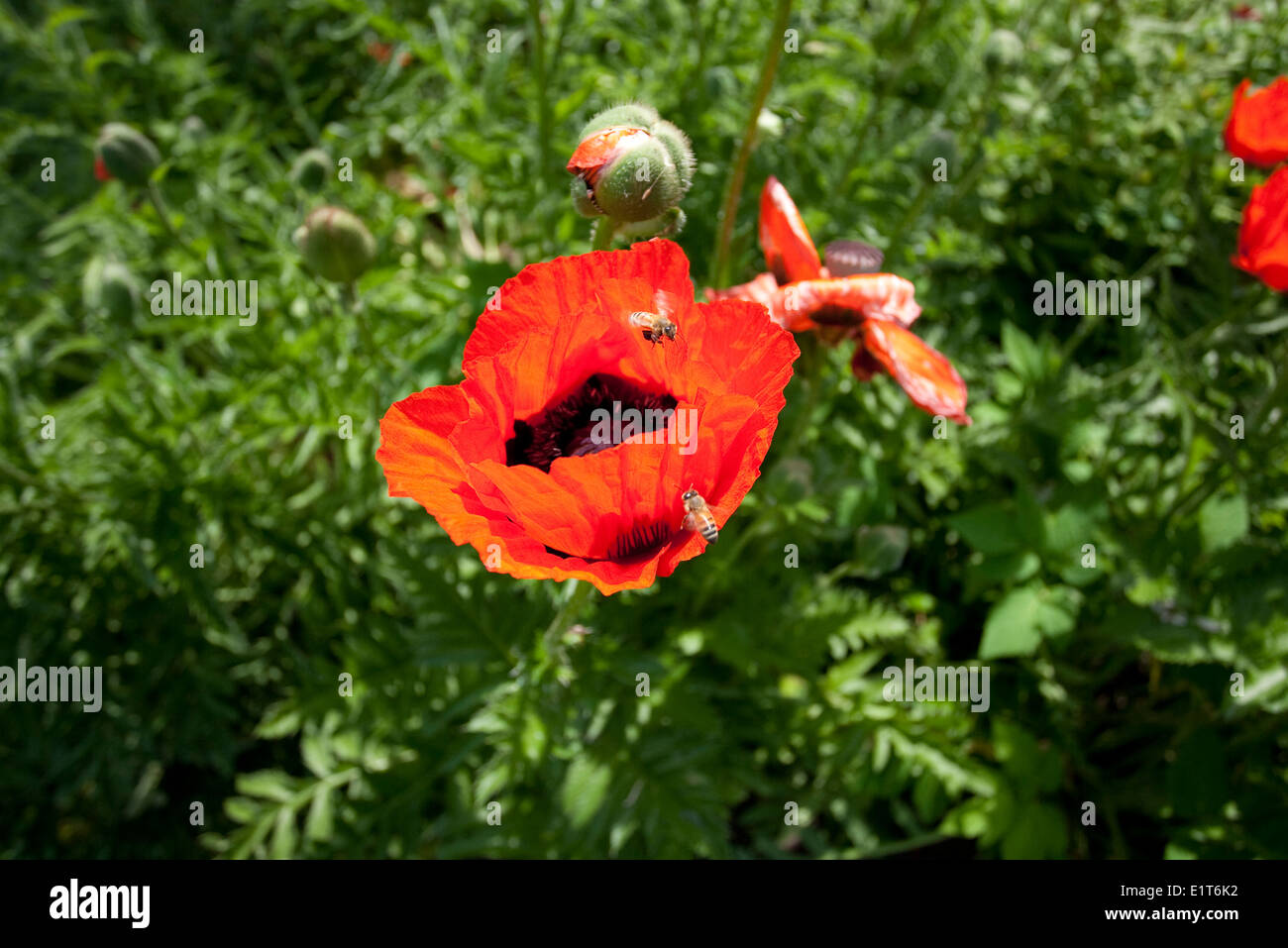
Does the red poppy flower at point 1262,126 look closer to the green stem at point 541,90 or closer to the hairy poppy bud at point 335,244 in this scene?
the green stem at point 541,90

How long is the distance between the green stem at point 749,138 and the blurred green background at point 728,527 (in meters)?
0.22

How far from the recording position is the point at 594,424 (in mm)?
1296

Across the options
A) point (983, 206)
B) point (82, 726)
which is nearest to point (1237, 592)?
point (983, 206)

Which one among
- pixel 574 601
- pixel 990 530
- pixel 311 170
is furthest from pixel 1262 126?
pixel 311 170

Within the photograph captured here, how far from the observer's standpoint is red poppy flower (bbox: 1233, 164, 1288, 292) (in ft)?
5.60

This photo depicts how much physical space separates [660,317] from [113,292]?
5.82 feet

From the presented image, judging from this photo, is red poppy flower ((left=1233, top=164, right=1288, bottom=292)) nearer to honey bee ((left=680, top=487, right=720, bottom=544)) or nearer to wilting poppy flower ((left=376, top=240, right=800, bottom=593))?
wilting poppy flower ((left=376, top=240, right=800, bottom=593))

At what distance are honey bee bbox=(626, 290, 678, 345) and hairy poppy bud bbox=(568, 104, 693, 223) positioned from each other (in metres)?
0.21

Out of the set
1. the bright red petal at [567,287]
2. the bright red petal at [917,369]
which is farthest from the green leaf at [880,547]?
the bright red petal at [567,287]

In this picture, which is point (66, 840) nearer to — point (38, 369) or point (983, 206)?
point (38, 369)

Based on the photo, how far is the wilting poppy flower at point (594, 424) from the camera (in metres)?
1.02

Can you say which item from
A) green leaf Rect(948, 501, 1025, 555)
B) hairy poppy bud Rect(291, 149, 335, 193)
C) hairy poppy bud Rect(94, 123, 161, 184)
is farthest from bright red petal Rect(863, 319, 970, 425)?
hairy poppy bud Rect(94, 123, 161, 184)

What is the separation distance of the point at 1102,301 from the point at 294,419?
2.59 metres
